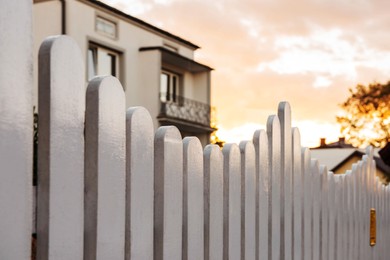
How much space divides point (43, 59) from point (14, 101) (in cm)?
15

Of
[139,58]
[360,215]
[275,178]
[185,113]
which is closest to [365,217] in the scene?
[360,215]

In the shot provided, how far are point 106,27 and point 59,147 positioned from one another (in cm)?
2104

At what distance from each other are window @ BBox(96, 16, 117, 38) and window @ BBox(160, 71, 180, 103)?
4497 mm

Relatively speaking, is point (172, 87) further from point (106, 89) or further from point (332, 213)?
point (106, 89)

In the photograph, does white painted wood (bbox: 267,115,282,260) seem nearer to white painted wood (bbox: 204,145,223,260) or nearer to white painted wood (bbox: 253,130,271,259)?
white painted wood (bbox: 253,130,271,259)

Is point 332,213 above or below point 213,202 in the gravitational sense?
below

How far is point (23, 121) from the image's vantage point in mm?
1267

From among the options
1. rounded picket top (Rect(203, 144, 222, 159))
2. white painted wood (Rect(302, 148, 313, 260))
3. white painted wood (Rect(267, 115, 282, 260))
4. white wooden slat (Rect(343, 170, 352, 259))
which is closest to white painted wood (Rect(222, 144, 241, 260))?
rounded picket top (Rect(203, 144, 222, 159))

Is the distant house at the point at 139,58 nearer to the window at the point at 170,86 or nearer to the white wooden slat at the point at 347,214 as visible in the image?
the window at the point at 170,86

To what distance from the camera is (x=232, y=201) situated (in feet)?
7.63

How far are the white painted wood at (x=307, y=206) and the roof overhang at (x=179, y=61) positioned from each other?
2091 centimetres

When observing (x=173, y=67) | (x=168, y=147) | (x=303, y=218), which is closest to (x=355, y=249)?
(x=303, y=218)

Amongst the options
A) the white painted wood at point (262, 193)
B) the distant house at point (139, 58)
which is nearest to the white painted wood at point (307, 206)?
the white painted wood at point (262, 193)

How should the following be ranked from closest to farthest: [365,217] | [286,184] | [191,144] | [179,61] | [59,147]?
1. [59,147]
2. [191,144]
3. [286,184]
4. [365,217]
5. [179,61]
